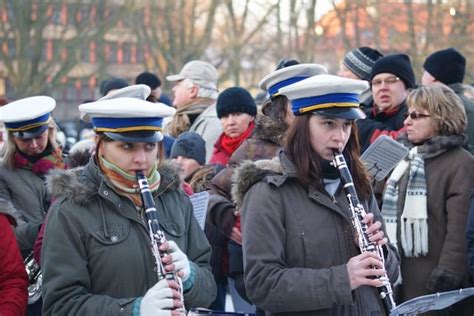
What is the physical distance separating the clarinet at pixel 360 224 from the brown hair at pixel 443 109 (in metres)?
2.00

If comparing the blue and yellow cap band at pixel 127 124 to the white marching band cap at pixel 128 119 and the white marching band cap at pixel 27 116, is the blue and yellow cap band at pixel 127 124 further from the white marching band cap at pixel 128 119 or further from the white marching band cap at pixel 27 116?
the white marching band cap at pixel 27 116

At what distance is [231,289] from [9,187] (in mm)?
1762

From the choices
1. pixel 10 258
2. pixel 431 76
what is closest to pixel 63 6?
pixel 431 76

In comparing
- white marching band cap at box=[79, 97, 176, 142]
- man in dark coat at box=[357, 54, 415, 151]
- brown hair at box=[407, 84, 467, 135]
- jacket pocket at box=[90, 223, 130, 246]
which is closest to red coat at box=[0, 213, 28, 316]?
jacket pocket at box=[90, 223, 130, 246]

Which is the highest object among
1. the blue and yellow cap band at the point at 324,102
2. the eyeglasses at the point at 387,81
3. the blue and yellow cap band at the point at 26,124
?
the blue and yellow cap band at the point at 324,102

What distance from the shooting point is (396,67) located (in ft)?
25.2

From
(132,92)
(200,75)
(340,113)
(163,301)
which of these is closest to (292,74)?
(132,92)

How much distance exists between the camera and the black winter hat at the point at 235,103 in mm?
7723

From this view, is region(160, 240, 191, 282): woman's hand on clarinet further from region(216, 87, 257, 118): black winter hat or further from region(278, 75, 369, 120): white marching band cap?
region(216, 87, 257, 118): black winter hat

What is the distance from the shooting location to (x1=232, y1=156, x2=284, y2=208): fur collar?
495cm

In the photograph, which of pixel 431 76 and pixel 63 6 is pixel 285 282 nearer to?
pixel 431 76

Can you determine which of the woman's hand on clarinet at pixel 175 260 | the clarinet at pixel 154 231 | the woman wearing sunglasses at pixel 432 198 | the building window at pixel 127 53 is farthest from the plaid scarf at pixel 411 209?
the building window at pixel 127 53

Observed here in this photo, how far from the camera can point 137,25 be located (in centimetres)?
4256

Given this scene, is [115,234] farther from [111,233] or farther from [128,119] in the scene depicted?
[128,119]
